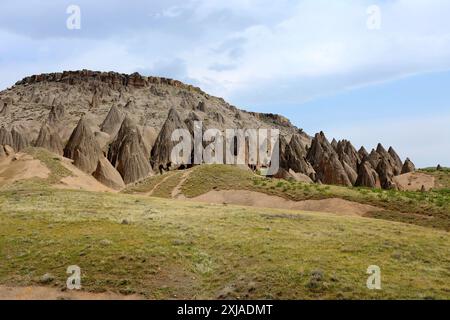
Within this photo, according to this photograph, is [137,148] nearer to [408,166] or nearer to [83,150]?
[83,150]

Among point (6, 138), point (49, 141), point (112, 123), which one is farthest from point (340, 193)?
point (112, 123)

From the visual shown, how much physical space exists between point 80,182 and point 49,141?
30.6 metres

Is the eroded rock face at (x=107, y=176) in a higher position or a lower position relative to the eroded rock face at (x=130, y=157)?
lower

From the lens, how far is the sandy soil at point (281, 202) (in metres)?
43.1

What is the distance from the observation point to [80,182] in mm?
69000

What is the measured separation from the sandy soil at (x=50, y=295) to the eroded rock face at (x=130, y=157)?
6312cm

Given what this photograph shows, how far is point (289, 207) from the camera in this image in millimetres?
46438

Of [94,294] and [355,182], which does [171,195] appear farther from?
[355,182]

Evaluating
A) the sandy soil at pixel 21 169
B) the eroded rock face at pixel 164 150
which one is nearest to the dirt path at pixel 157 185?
the sandy soil at pixel 21 169

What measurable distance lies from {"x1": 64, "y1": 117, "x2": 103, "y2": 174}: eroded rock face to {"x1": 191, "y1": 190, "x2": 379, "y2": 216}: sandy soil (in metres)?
37.3

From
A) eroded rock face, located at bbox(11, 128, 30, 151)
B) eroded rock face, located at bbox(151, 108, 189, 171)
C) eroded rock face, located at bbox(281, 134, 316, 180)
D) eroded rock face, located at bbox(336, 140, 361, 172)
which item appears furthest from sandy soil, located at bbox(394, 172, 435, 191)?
eroded rock face, located at bbox(11, 128, 30, 151)

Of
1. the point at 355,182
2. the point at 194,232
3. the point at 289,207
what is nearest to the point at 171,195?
the point at 289,207

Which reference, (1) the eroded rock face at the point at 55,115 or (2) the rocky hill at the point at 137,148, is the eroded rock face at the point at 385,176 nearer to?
(2) the rocky hill at the point at 137,148

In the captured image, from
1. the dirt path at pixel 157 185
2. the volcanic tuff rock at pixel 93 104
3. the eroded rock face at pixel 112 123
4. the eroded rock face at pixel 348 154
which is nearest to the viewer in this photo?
the dirt path at pixel 157 185
